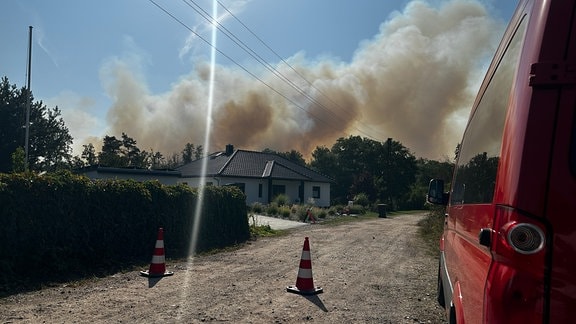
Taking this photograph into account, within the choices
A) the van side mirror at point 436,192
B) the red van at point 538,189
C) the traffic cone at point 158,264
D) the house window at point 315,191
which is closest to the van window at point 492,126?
the red van at point 538,189

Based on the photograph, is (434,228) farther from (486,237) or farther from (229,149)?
(229,149)

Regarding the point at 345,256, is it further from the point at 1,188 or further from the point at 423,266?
the point at 1,188

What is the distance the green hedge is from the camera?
7.50 metres

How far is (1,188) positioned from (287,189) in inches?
1327

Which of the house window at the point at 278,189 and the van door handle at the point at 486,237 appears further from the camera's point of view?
the house window at the point at 278,189

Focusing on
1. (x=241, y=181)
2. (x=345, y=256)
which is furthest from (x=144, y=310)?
Answer: (x=241, y=181)

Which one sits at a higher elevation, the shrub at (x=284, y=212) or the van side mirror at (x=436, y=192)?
the van side mirror at (x=436, y=192)

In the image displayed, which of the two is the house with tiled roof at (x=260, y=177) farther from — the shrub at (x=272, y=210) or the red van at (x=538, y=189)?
the red van at (x=538, y=189)

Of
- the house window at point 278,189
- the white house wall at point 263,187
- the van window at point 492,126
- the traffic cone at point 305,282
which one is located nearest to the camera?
the van window at point 492,126

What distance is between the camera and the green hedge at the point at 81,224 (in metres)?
7.50

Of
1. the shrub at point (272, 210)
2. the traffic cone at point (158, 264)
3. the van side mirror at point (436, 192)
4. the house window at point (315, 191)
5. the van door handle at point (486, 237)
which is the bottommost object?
the house window at point (315, 191)

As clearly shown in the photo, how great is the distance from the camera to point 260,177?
38.1 m

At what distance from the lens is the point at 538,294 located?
171cm

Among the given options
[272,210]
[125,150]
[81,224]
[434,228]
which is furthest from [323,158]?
[81,224]
